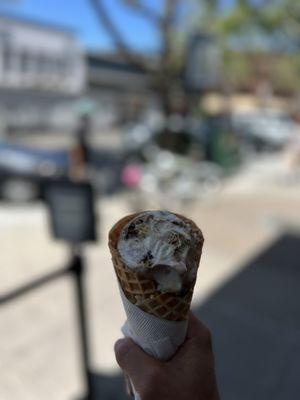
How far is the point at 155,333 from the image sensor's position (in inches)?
46.5

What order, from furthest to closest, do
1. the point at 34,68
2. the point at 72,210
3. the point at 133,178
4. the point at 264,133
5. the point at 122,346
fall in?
the point at 264,133 → the point at 34,68 → the point at 133,178 → the point at 72,210 → the point at 122,346

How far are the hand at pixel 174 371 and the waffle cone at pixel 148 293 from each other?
9 cm

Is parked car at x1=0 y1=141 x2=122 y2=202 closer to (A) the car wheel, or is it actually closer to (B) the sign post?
(A) the car wheel

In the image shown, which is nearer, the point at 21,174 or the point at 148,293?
the point at 148,293

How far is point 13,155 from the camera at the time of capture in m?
10.4

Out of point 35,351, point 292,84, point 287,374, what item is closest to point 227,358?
point 287,374

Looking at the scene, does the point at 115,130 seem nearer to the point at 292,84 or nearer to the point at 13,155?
the point at 292,84

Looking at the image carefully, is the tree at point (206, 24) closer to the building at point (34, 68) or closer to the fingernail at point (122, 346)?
the building at point (34, 68)

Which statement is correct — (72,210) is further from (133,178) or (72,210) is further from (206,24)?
(206,24)

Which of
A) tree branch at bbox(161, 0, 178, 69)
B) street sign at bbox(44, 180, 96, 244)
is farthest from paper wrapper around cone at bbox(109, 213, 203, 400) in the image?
tree branch at bbox(161, 0, 178, 69)

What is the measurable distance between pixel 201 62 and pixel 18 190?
21.2 ft

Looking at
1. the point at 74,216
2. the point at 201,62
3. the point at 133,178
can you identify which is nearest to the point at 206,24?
the point at 201,62

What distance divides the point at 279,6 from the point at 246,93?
32967mm

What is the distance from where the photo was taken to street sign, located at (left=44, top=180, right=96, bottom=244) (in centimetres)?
291
